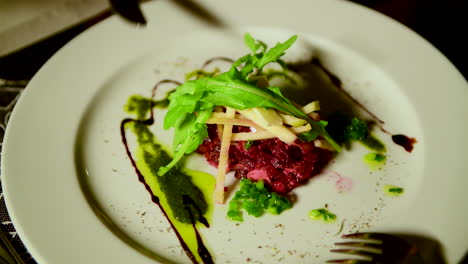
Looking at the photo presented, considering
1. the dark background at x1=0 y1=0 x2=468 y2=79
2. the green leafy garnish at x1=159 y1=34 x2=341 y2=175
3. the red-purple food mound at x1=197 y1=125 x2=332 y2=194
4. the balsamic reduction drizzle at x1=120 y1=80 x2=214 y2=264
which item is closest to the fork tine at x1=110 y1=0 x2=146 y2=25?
the dark background at x1=0 y1=0 x2=468 y2=79

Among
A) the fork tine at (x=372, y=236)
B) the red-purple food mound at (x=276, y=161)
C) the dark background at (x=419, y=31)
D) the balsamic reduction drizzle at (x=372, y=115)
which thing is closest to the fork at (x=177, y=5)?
the dark background at (x=419, y=31)

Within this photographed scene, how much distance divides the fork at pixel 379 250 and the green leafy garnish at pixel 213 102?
0.59 metres

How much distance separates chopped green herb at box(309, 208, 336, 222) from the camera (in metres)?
2.20

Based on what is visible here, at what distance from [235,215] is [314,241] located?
1.29 ft

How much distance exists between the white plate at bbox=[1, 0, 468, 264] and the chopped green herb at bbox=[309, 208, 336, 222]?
34mm

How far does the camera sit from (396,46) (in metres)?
2.83

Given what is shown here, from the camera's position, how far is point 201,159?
8.32 ft

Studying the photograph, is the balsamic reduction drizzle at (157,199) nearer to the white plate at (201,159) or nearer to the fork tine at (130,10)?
the white plate at (201,159)

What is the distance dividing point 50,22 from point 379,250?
2582 mm

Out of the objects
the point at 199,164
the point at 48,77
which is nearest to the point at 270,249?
the point at 199,164

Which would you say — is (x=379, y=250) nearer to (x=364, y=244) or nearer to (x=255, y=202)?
(x=364, y=244)

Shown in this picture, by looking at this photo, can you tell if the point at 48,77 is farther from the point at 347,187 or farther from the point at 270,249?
the point at 347,187

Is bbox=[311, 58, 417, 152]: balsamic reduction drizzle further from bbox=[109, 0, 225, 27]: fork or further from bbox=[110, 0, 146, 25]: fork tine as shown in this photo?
bbox=[110, 0, 146, 25]: fork tine

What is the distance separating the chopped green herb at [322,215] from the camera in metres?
2.20
